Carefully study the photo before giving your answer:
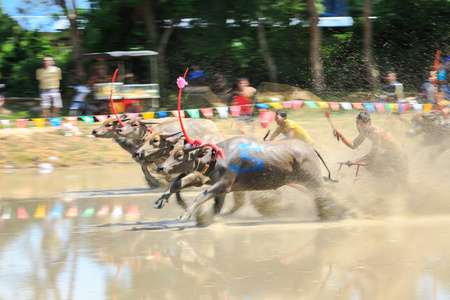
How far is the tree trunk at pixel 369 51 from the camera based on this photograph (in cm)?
A: 1994

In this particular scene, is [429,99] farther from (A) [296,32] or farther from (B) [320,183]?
(A) [296,32]

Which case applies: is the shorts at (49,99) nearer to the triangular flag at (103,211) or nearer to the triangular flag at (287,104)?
the triangular flag at (287,104)

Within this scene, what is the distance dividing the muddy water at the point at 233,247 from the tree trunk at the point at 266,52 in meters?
10.1

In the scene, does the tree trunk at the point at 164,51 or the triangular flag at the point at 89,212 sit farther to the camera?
the tree trunk at the point at 164,51

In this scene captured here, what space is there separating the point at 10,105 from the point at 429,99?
40.1ft

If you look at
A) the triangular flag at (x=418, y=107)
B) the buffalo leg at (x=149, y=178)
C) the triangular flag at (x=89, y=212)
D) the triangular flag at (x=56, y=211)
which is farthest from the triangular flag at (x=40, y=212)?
the triangular flag at (x=418, y=107)

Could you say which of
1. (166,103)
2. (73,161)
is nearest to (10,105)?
(166,103)

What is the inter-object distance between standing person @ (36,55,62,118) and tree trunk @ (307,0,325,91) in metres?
8.13

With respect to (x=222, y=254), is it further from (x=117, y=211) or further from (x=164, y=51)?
(x=164, y=51)

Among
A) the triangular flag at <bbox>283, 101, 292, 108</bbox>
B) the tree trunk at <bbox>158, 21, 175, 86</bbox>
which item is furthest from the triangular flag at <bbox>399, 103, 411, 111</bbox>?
the tree trunk at <bbox>158, 21, 175, 86</bbox>

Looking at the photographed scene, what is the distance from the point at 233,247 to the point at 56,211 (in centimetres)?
342

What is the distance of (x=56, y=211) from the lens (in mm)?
9242

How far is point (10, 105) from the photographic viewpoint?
746 inches

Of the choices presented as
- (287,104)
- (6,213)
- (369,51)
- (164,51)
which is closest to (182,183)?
(6,213)
